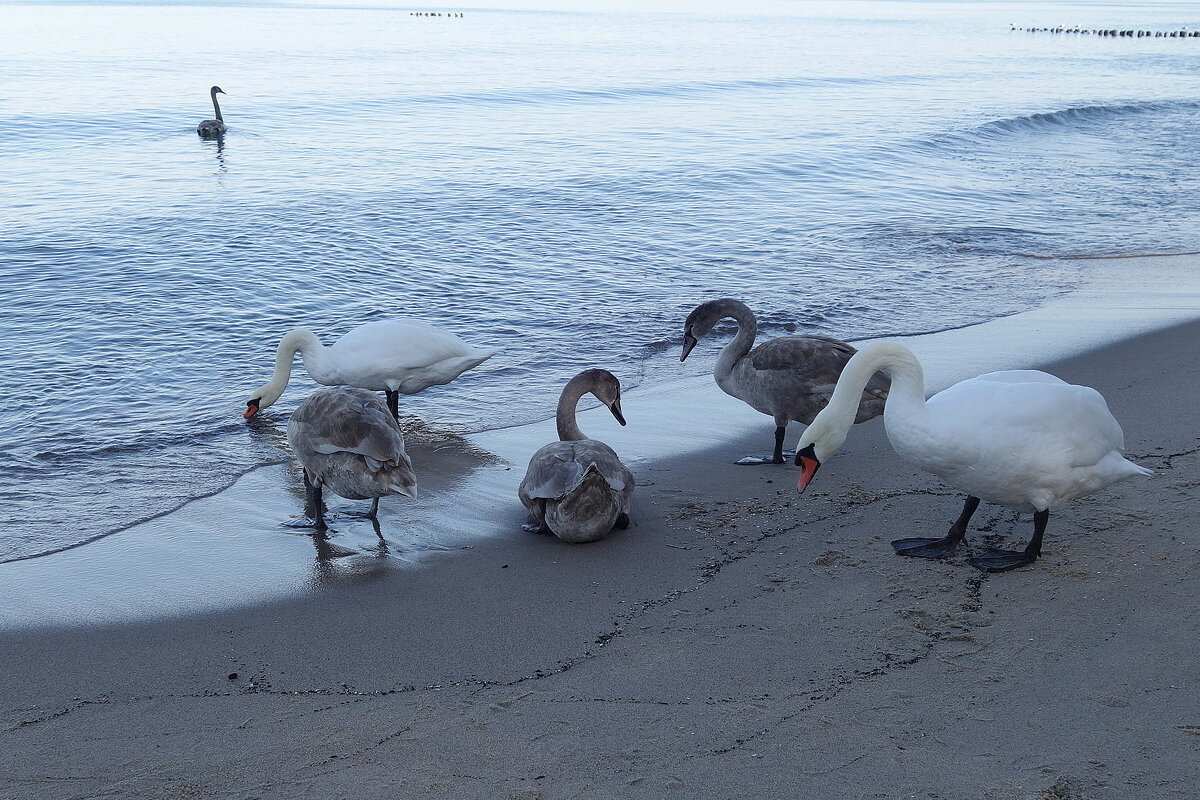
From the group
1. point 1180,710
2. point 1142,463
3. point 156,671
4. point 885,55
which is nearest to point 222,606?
point 156,671

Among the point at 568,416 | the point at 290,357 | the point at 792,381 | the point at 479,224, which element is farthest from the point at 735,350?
the point at 479,224

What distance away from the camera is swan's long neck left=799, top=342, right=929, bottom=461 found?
4906 mm

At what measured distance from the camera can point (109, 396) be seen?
8492 mm

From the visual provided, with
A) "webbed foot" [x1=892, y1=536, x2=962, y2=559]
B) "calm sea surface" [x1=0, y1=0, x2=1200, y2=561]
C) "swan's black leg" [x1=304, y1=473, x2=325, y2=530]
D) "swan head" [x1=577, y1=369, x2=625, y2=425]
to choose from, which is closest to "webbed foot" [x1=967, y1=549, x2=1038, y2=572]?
"webbed foot" [x1=892, y1=536, x2=962, y2=559]

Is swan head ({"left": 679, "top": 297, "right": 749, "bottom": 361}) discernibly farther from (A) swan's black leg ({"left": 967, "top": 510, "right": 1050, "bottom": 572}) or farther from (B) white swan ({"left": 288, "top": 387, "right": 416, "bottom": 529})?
(A) swan's black leg ({"left": 967, "top": 510, "right": 1050, "bottom": 572})

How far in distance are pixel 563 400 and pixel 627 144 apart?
18.8 m

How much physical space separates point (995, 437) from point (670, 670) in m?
Result: 1.76

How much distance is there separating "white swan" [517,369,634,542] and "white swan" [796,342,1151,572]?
0.98m

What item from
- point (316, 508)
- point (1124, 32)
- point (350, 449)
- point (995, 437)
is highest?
point (1124, 32)

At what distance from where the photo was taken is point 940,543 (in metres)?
5.10

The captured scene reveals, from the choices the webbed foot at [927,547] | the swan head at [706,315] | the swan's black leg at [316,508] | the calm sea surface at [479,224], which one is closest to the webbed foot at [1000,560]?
the webbed foot at [927,547]

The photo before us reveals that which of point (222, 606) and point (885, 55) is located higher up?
point (885, 55)

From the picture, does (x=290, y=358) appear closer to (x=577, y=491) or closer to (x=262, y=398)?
(x=262, y=398)

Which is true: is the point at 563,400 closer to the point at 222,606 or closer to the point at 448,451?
the point at 448,451
